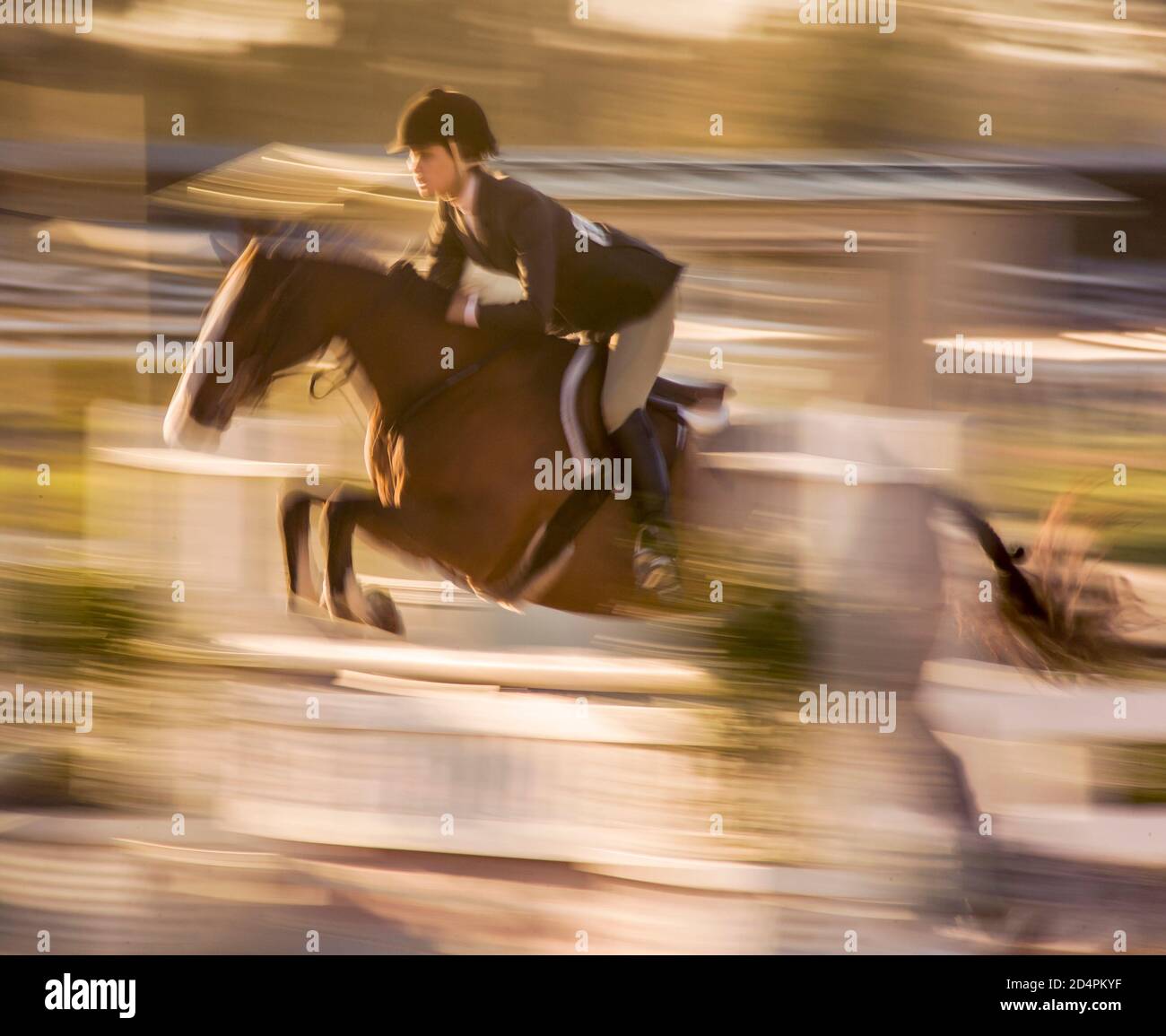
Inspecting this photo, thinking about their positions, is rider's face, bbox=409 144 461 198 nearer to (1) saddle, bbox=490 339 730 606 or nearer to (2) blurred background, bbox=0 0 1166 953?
(2) blurred background, bbox=0 0 1166 953

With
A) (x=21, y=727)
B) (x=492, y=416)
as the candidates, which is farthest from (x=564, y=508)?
(x=21, y=727)

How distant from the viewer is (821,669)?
209 centimetres

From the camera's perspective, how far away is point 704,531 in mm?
2082

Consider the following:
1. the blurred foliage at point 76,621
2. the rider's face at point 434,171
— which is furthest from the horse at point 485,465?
the blurred foliage at point 76,621

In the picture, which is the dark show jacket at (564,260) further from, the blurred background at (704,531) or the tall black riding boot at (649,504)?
the tall black riding boot at (649,504)

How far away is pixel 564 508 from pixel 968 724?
1112 millimetres

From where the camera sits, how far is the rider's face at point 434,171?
6.72ft

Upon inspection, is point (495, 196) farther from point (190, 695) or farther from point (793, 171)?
point (190, 695)

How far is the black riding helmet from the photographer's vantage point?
204 cm

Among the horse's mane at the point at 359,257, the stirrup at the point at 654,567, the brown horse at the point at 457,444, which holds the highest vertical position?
the horse's mane at the point at 359,257

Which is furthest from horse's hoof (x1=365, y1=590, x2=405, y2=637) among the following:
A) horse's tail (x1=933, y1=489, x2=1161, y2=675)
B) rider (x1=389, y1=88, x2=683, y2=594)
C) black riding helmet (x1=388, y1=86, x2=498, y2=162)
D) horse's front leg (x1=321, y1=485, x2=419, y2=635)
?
horse's tail (x1=933, y1=489, x2=1161, y2=675)

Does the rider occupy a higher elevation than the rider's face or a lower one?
lower

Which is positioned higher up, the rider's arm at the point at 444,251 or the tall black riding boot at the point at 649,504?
the rider's arm at the point at 444,251

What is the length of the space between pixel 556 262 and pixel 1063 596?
4.74 feet
